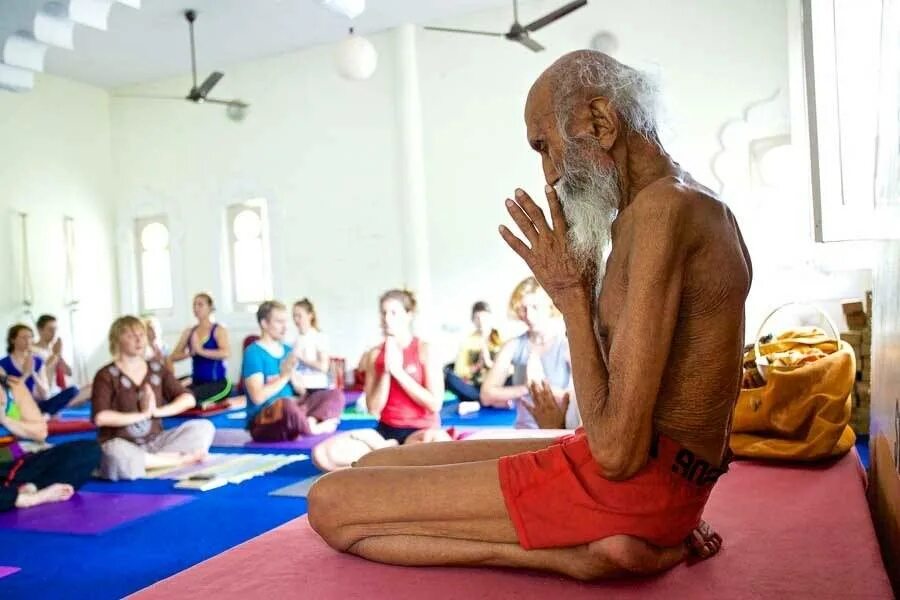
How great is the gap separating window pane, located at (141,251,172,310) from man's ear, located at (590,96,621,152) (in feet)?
36.1

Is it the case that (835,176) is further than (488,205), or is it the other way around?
(488,205)

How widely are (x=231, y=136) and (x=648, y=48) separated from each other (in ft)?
19.0

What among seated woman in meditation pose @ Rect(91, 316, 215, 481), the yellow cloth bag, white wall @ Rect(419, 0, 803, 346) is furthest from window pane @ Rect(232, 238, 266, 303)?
the yellow cloth bag

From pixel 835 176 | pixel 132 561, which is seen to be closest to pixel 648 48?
pixel 835 176

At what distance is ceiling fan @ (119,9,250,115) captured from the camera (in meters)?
8.74

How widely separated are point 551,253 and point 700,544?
769mm

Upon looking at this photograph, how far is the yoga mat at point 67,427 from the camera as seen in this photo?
725cm

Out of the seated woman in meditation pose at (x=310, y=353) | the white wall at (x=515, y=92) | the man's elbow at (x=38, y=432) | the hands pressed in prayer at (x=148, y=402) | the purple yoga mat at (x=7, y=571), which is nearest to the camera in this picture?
the purple yoga mat at (x=7, y=571)

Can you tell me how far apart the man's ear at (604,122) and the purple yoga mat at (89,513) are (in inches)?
124

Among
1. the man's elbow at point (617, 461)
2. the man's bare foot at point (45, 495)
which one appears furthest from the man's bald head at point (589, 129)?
the man's bare foot at point (45, 495)

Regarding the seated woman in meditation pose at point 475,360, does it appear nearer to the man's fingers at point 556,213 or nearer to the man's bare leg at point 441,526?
the man's bare leg at point 441,526

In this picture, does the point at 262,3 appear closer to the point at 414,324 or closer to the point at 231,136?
the point at 231,136

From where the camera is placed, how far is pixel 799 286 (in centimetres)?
776

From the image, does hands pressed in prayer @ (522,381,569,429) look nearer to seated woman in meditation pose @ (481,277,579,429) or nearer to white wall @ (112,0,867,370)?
seated woman in meditation pose @ (481,277,579,429)
